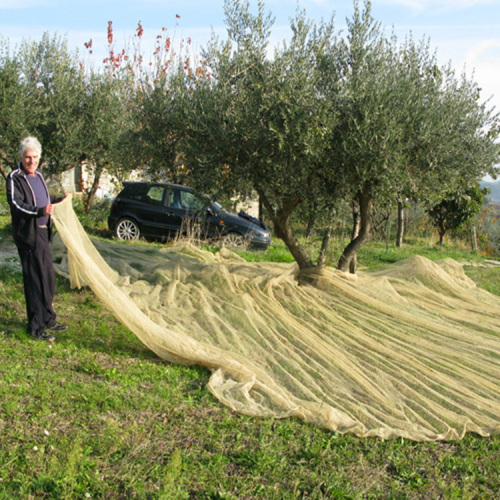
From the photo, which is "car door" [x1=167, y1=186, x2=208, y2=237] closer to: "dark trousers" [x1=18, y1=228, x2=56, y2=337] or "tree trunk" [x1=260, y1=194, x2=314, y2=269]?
"tree trunk" [x1=260, y1=194, x2=314, y2=269]

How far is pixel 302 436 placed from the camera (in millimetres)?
3846

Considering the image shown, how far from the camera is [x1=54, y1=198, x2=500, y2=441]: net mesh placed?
4277mm

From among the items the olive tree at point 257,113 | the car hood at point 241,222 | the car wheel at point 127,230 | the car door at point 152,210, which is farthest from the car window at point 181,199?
the olive tree at point 257,113

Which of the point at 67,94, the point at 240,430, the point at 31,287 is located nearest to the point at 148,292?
the point at 31,287

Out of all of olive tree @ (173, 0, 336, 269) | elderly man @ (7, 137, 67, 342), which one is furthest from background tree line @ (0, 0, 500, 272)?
elderly man @ (7, 137, 67, 342)

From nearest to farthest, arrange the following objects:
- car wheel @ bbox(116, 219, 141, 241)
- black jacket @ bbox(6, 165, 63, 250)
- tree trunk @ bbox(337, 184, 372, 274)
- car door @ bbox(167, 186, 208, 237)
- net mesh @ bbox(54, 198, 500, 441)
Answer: net mesh @ bbox(54, 198, 500, 441)
black jacket @ bbox(6, 165, 63, 250)
tree trunk @ bbox(337, 184, 372, 274)
car door @ bbox(167, 186, 208, 237)
car wheel @ bbox(116, 219, 141, 241)

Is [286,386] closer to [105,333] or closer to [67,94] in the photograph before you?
[105,333]

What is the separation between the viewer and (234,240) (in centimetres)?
1252

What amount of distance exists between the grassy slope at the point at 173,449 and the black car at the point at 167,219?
26.0 ft

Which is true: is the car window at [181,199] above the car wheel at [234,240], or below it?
above

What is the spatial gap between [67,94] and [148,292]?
6725 mm

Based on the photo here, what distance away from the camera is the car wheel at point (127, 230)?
500 inches

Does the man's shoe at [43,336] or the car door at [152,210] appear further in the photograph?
the car door at [152,210]

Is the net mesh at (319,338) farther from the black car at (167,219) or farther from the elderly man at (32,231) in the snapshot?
the black car at (167,219)
